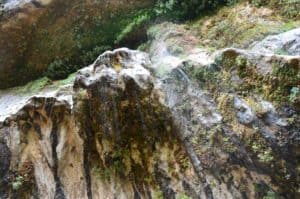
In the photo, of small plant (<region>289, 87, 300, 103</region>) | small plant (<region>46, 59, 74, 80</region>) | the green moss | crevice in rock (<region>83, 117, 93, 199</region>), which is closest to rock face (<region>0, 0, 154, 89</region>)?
small plant (<region>46, 59, 74, 80</region>)

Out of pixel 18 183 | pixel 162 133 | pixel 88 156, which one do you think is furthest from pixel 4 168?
pixel 162 133

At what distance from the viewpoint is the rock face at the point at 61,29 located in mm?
7117

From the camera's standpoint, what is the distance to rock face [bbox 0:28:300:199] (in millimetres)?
4039

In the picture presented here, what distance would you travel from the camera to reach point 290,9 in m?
5.66

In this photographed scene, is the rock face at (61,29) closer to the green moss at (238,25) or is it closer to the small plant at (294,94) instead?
the green moss at (238,25)

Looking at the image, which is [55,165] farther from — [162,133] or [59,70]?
[59,70]

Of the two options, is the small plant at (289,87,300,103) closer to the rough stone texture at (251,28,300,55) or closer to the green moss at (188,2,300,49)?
the rough stone texture at (251,28,300,55)

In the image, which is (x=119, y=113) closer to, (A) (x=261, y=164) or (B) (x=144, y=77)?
(B) (x=144, y=77)

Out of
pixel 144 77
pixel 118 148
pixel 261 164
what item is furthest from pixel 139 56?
pixel 261 164

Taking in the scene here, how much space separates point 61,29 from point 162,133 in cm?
384

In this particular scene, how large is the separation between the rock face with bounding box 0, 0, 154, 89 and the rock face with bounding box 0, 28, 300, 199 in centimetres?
193

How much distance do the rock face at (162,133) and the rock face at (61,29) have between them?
1933 mm

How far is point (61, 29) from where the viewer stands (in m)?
7.29

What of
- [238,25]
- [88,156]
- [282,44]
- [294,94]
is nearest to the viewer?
[294,94]
